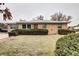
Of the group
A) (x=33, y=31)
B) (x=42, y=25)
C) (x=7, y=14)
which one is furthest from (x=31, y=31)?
(x=7, y=14)

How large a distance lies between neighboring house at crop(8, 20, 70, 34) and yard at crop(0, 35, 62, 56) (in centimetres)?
13

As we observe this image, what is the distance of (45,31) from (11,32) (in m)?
0.55

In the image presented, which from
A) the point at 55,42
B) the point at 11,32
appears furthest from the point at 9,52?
the point at 55,42

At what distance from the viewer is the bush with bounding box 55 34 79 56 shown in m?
6.59

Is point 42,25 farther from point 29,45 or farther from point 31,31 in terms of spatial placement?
point 29,45

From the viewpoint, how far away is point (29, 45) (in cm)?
666

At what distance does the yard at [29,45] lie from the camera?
6641 mm

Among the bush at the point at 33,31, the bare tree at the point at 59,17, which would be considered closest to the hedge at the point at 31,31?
Answer: the bush at the point at 33,31

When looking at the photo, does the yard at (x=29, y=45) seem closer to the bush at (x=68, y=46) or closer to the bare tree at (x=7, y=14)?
the bush at (x=68, y=46)

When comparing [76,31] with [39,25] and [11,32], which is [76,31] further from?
[11,32]

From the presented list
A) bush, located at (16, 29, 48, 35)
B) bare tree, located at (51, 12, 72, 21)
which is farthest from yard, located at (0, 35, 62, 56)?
bare tree, located at (51, 12, 72, 21)

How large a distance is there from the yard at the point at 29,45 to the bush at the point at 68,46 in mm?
85

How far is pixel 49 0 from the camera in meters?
6.58

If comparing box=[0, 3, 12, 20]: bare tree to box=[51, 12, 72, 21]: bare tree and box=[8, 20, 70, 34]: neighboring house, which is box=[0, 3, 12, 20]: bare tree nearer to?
box=[8, 20, 70, 34]: neighboring house
